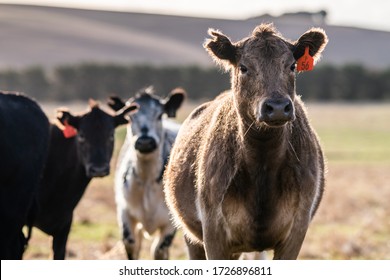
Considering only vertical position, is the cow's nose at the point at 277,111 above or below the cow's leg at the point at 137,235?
above

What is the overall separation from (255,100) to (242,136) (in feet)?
1.46

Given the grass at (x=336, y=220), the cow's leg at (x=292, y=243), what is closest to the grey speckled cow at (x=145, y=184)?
the grass at (x=336, y=220)

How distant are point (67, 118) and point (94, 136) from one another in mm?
482

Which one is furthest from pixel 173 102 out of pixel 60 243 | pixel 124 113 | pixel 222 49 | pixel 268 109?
pixel 268 109

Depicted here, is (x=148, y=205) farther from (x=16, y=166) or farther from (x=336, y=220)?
(x=336, y=220)

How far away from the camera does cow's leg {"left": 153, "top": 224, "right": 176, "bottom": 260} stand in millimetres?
11469

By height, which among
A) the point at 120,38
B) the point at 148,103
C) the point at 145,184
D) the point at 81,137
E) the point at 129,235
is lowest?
the point at 120,38

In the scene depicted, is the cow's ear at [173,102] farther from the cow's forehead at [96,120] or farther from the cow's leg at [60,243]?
the cow's leg at [60,243]

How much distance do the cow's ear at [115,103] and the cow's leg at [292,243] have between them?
20.1 feet

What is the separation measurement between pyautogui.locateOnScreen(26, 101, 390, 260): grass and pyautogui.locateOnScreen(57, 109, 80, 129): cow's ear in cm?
226

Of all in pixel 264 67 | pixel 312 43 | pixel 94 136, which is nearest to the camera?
pixel 264 67

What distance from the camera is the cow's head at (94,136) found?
10.6 m

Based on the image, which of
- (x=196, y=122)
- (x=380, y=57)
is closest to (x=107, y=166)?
(x=196, y=122)

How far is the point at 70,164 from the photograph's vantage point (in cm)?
1096
